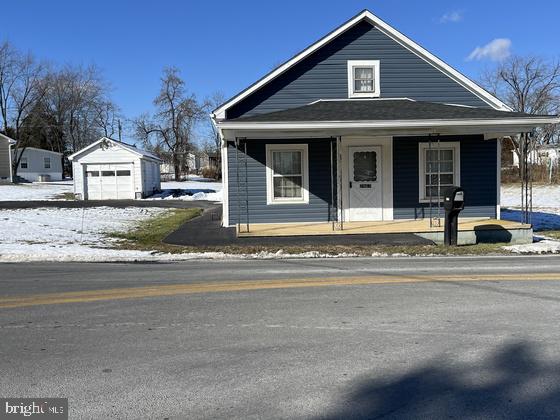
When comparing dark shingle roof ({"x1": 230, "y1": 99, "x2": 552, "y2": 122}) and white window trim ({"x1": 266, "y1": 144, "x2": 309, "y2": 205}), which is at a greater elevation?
dark shingle roof ({"x1": 230, "y1": 99, "x2": 552, "y2": 122})

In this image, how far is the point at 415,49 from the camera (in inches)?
614

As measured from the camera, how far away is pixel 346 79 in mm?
15859

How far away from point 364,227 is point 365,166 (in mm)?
2152

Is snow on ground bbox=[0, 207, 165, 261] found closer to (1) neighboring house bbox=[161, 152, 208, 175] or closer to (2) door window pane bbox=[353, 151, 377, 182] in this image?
(2) door window pane bbox=[353, 151, 377, 182]

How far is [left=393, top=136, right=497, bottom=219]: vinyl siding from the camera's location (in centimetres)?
1548

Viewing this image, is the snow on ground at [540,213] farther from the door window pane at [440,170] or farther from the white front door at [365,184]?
the white front door at [365,184]

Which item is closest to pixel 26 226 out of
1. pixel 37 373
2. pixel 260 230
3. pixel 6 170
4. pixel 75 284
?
pixel 260 230

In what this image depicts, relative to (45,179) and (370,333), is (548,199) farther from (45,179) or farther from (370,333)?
(45,179)

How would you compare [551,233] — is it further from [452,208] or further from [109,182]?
[109,182]

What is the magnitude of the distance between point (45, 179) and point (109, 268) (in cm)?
5349

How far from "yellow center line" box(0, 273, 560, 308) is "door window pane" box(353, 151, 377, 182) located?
24.4ft

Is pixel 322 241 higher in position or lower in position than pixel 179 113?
lower

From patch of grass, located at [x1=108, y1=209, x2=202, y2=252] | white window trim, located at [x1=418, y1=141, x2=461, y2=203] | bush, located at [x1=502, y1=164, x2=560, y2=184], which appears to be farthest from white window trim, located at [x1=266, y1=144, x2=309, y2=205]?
bush, located at [x1=502, y1=164, x2=560, y2=184]

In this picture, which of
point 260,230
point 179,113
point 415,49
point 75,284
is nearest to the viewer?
point 75,284
